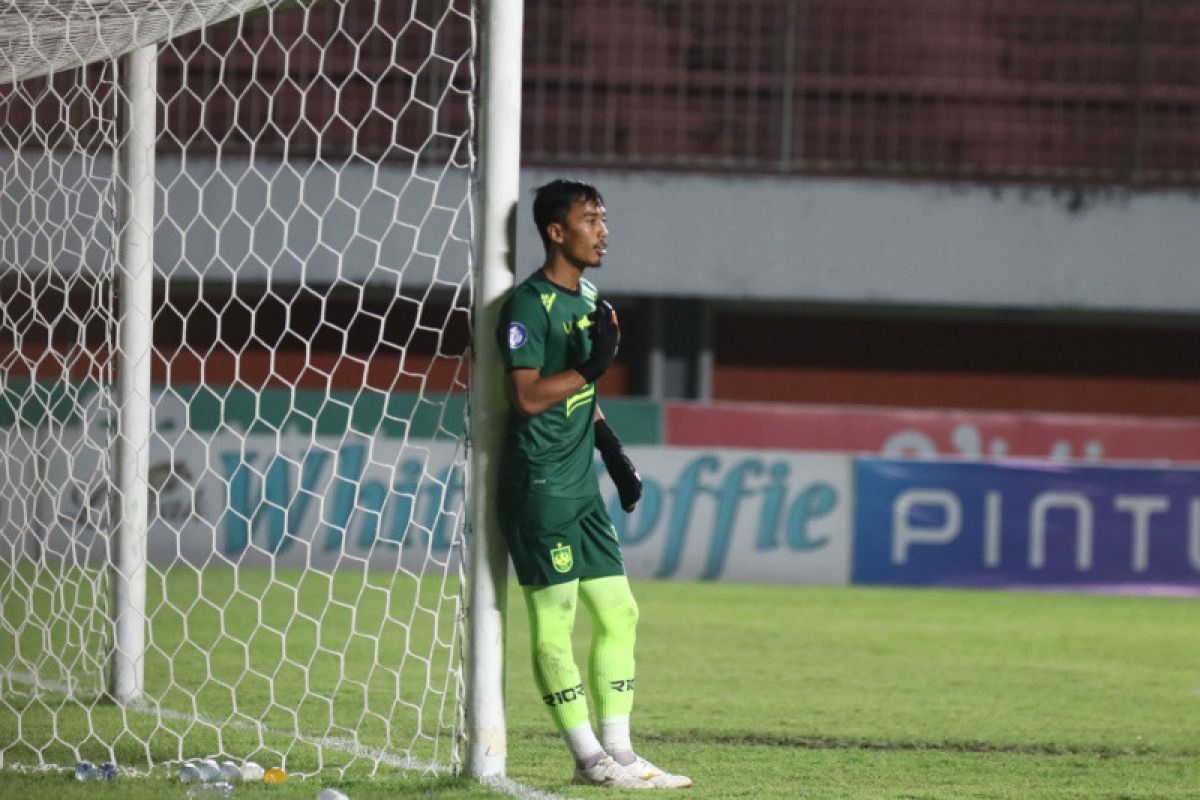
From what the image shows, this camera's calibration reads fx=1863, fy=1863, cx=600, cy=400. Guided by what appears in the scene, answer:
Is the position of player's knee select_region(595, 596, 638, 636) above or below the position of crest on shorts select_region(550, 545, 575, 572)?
below

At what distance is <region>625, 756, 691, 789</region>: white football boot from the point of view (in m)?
4.85

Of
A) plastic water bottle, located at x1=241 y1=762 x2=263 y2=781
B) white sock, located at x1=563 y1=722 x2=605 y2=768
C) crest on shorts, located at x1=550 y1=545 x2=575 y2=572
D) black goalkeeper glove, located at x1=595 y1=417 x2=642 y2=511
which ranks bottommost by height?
plastic water bottle, located at x1=241 y1=762 x2=263 y2=781

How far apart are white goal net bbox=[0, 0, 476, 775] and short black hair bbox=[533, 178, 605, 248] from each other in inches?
10.8

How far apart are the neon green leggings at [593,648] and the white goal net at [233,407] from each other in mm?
339

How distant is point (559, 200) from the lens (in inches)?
190

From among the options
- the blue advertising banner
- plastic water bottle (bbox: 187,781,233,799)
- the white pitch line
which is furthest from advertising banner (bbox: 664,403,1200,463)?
plastic water bottle (bbox: 187,781,233,799)

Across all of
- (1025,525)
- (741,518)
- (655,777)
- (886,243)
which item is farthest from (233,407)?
(655,777)

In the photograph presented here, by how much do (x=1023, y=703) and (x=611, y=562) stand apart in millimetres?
3189

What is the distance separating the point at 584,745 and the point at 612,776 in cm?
11

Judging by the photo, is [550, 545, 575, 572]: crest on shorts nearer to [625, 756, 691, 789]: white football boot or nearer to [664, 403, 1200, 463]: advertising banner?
[625, 756, 691, 789]: white football boot

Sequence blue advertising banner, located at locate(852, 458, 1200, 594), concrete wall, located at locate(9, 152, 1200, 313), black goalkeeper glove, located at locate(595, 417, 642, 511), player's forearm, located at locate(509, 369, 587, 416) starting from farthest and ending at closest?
concrete wall, located at locate(9, 152, 1200, 313), blue advertising banner, located at locate(852, 458, 1200, 594), black goalkeeper glove, located at locate(595, 417, 642, 511), player's forearm, located at locate(509, 369, 587, 416)

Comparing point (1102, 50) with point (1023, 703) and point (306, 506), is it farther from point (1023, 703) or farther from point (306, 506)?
point (1023, 703)

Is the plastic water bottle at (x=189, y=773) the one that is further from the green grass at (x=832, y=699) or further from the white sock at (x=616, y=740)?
the white sock at (x=616, y=740)

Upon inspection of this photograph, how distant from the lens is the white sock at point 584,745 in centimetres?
484
